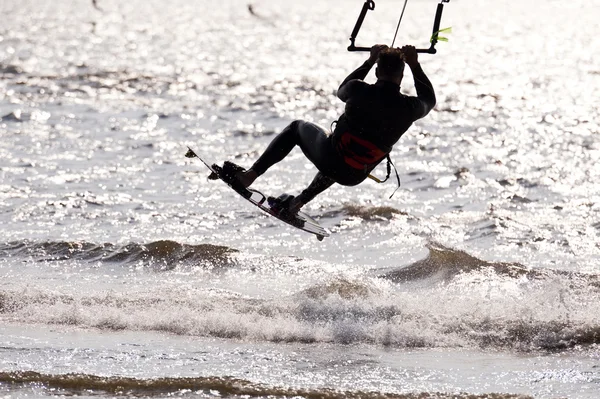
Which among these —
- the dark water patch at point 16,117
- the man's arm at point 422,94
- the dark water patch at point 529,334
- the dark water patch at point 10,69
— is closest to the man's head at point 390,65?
the man's arm at point 422,94

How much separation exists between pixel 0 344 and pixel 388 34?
68946 mm

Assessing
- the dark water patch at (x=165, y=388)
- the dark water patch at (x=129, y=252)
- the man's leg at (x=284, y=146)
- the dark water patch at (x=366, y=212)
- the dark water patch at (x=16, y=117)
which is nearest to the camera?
the dark water patch at (x=165, y=388)

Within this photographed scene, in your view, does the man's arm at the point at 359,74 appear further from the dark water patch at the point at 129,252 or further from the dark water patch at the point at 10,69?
the dark water patch at the point at 10,69

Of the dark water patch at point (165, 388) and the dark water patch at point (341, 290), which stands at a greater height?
the dark water patch at point (165, 388)

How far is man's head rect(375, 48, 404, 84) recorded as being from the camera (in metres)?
10.5

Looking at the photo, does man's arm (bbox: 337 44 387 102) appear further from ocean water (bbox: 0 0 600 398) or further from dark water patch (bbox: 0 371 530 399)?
dark water patch (bbox: 0 371 530 399)

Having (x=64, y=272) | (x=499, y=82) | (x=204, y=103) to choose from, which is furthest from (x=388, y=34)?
(x=64, y=272)

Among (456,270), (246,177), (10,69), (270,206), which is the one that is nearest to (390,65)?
(246,177)

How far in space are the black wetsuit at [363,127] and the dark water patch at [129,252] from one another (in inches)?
165

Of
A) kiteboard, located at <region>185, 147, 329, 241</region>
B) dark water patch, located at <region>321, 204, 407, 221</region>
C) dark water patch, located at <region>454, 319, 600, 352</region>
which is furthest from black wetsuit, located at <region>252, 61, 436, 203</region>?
dark water patch, located at <region>321, 204, 407, 221</region>

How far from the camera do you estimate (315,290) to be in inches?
527

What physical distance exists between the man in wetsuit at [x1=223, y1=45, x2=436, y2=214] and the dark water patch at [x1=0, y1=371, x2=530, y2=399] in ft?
9.11

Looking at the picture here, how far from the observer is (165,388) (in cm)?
919

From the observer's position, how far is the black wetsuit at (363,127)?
35.4 ft
